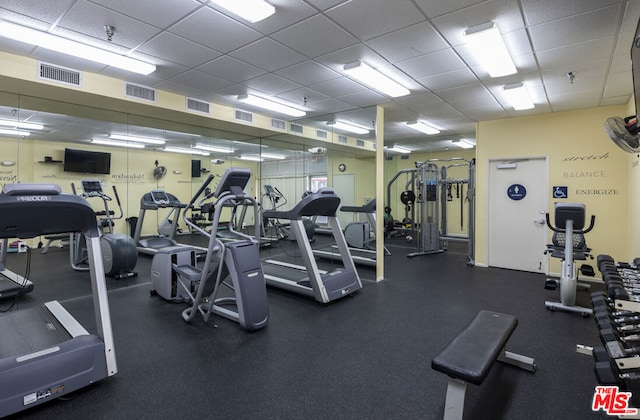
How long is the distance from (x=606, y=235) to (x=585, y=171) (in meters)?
1.09

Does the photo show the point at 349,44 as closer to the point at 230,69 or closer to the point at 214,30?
the point at 214,30

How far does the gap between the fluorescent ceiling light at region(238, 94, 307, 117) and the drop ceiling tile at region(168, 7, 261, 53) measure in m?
1.67

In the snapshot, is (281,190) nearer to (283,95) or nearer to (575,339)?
(283,95)

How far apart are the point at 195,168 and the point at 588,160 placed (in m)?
7.43

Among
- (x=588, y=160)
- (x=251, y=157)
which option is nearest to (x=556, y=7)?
(x=588, y=160)

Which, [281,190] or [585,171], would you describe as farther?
[281,190]

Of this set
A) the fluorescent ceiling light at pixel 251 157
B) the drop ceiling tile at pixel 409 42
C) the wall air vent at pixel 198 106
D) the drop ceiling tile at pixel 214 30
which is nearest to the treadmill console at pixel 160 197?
the fluorescent ceiling light at pixel 251 157

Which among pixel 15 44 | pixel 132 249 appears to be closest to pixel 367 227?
pixel 132 249

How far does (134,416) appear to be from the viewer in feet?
6.65

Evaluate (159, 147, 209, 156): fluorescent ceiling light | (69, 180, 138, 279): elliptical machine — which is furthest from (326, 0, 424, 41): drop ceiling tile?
(159, 147, 209, 156): fluorescent ceiling light

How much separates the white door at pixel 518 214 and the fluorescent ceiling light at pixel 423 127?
1543 millimetres

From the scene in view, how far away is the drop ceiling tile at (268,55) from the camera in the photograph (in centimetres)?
322

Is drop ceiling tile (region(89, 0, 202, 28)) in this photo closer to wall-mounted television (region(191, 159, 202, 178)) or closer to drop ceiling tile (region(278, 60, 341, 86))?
drop ceiling tile (region(278, 60, 341, 86))

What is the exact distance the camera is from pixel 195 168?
700cm
